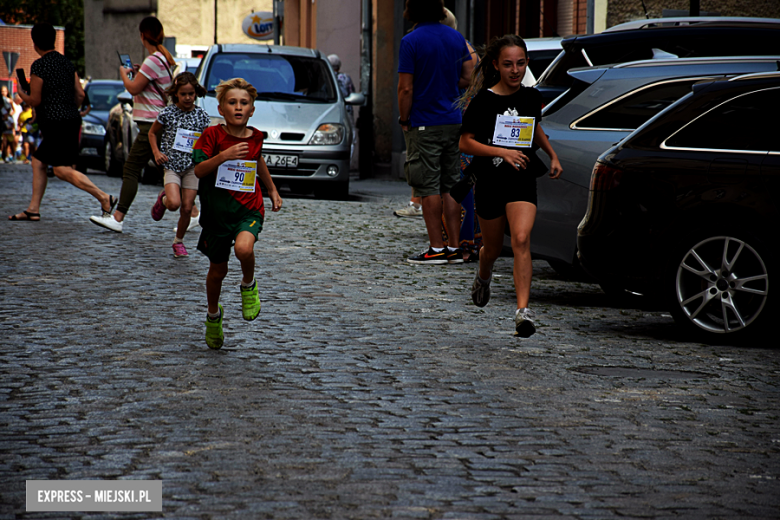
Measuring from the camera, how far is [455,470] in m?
4.39

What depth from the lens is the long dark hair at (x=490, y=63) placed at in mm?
7157

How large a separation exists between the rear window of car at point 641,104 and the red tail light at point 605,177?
3.58 feet

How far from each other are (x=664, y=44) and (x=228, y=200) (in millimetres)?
4423

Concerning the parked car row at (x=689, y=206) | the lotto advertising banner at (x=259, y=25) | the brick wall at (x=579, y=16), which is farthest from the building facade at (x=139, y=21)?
the parked car row at (x=689, y=206)

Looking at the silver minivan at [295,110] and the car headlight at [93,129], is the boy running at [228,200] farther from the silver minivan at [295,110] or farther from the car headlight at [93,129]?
the car headlight at [93,129]

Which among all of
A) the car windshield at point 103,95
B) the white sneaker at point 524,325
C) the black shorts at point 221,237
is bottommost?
the white sneaker at point 524,325

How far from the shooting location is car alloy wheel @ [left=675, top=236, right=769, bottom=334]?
22.7ft

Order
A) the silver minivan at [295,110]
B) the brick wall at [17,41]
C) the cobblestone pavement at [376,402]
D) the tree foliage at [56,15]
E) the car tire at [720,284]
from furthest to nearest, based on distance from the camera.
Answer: the tree foliage at [56,15] < the brick wall at [17,41] < the silver minivan at [295,110] < the car tire at [720,284] < the cobblestone pavement at [376,402]

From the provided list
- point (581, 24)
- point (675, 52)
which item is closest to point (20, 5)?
point (581, 24)

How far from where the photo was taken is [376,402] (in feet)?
17.8

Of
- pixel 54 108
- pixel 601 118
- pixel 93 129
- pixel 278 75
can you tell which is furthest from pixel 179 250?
pixel 93 129

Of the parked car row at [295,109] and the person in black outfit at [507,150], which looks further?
the parked car row at [295,109]

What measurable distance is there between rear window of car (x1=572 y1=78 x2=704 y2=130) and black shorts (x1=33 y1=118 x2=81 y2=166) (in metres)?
6.30

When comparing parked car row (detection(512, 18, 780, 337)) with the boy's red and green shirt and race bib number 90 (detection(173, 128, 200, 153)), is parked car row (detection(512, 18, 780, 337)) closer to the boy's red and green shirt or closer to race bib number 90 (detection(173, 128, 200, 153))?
the boy's red and green shirt
